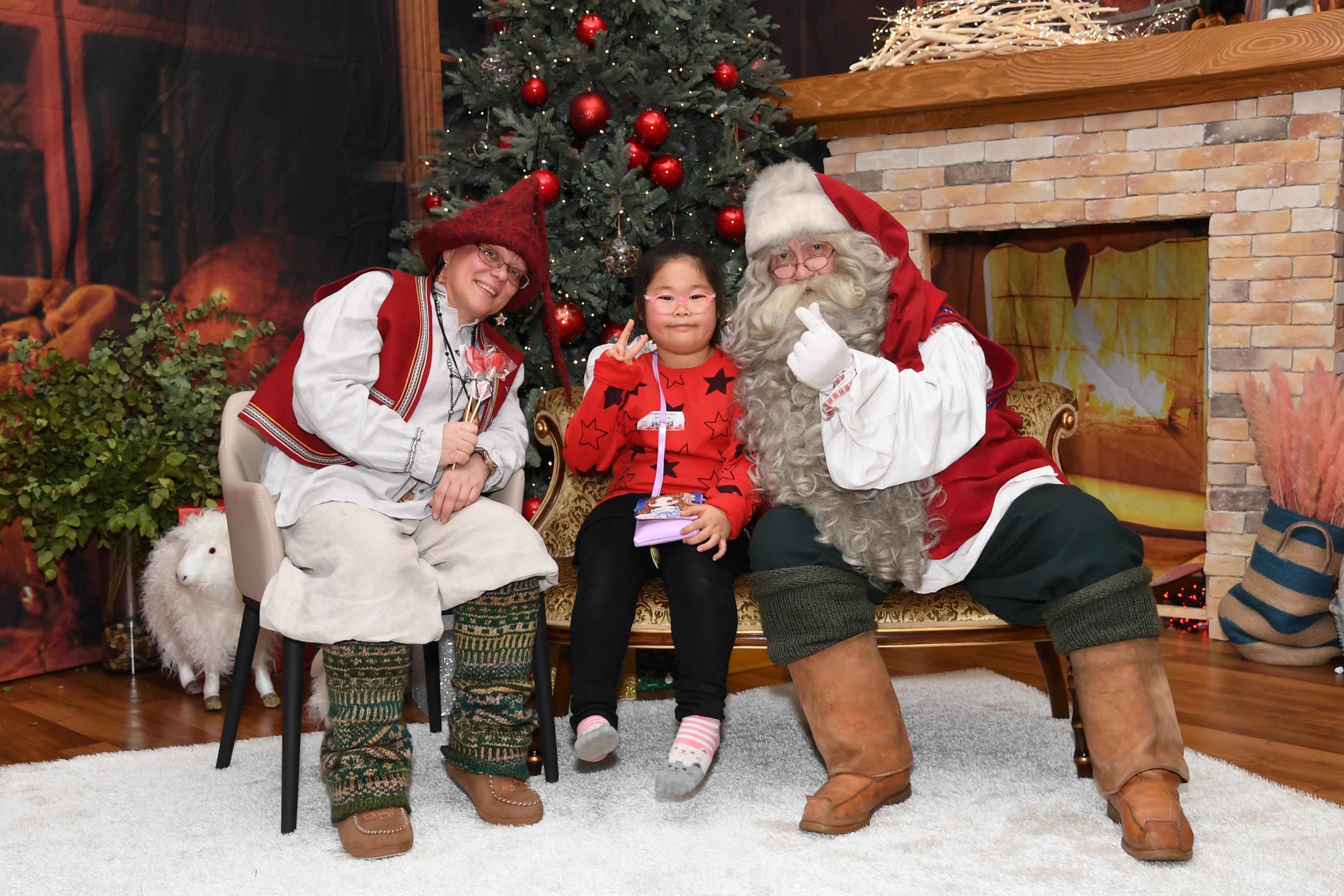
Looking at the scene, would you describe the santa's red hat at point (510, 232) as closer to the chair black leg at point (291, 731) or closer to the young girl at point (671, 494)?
the young girl at point (671, 494)

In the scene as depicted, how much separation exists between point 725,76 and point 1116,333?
6.00ft

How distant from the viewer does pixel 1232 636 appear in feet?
11.8

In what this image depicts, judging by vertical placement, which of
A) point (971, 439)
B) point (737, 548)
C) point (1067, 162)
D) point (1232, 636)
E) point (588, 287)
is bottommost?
point (1232, 636)

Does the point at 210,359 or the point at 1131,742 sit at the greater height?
the point at 210,359

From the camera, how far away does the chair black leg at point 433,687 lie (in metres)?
2.81

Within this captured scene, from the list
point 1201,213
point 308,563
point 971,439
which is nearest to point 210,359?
point 308,563

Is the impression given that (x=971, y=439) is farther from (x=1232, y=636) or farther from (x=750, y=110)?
(x=1232, y=636)

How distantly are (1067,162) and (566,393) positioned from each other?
2.05m

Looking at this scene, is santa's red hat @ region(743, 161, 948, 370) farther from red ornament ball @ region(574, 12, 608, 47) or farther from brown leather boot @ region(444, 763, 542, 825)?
brown leather boot @ region(444, 763, 542, 825)

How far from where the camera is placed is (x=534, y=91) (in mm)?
3309

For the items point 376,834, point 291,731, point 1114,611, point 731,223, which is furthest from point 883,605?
point 731,223

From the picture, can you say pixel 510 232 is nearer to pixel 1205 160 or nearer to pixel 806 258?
pixel 806 258

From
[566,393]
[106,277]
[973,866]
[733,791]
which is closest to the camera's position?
[973,866]

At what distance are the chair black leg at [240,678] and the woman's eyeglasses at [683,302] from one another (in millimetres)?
1076
